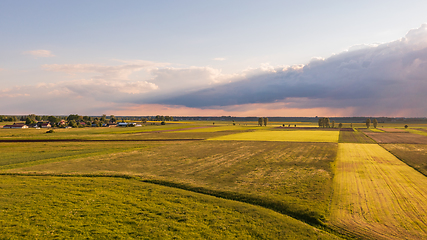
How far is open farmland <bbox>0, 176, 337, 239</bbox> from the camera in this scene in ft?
47.5

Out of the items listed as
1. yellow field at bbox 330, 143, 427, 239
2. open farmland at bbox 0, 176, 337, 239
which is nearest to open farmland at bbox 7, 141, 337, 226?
yellow field at bbox 330, 143, 427, 239

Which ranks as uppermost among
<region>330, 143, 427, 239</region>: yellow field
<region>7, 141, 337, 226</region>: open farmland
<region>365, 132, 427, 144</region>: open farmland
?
<region>365, 132, 427, 144</region>: open farmland

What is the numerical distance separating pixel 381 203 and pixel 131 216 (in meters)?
20.7

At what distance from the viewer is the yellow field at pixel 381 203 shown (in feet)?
50.3

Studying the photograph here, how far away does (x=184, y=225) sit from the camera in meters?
15.5

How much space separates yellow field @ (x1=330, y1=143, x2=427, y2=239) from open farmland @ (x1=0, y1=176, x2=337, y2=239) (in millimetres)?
3410

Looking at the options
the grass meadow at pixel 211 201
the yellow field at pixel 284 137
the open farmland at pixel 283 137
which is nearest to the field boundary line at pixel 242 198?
the grass meadow at pixel 211 201

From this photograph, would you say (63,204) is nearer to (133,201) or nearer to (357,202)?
(133,201)

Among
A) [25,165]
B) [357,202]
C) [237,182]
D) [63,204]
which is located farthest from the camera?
[25,165]

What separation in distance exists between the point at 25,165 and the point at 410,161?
204 ft

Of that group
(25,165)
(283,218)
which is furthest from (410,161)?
(25,165)

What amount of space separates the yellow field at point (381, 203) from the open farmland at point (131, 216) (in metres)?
3.41

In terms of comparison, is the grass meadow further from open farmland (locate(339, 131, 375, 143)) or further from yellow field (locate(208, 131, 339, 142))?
open farmland (locate(339, 131, 375, 143))

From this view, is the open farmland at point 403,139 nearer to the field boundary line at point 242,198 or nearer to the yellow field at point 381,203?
the yellow field at point 381,203
